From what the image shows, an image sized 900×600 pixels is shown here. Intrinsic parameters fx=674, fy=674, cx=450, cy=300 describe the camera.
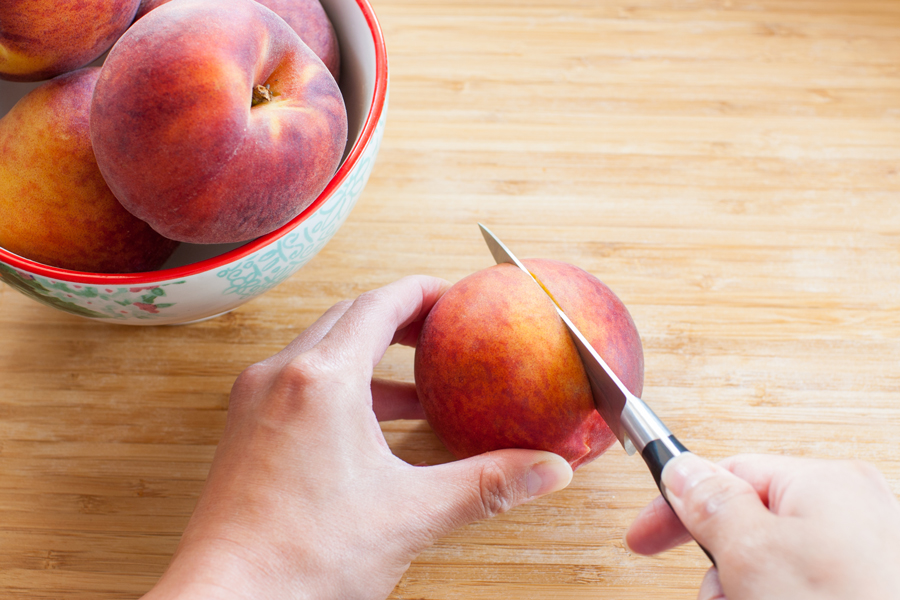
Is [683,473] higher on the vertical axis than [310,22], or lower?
lower

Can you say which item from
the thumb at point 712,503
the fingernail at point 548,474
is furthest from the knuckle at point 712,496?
the fingernail at point 548,474

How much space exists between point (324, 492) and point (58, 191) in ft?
1.52

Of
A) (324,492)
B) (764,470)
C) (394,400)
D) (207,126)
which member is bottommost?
(394,400)

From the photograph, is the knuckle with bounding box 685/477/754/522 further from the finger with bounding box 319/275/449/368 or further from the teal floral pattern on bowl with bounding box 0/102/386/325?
the teal floral pattern on bowl with bounding box 0/102/386/325

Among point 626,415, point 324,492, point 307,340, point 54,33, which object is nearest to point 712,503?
point 626,415

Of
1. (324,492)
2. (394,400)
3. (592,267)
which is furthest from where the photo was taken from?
(592,267)

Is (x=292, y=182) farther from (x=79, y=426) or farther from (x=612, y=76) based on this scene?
(x=612, y=76)

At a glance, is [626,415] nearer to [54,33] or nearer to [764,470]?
[764,470]

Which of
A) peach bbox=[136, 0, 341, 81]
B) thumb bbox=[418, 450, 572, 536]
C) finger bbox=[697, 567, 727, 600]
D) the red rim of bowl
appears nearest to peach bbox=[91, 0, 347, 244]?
the red rim of bowl

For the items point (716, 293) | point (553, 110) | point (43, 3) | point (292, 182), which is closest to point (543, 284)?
point (292, 182)

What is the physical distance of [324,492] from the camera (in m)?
0.70

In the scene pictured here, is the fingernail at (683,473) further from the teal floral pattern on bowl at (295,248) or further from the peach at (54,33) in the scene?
the peach at (54,33)

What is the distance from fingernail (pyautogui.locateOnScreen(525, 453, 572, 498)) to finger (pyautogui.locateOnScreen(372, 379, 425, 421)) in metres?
0.24

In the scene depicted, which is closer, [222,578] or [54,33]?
[222,578]
